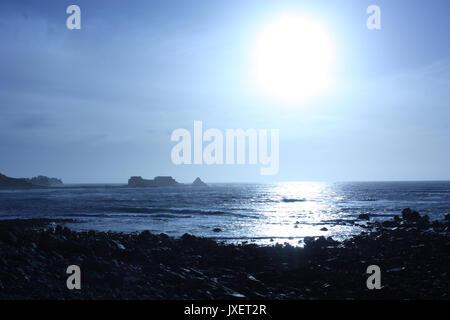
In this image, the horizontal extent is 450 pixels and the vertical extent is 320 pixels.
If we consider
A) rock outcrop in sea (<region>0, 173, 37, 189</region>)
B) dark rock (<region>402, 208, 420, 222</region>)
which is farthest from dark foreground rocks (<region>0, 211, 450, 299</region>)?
rock outcrop in sea (<region>0, 173, 37, 189</region>)

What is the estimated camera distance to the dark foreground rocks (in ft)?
28.9

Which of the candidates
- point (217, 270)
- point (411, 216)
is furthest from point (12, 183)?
point (217, 270)

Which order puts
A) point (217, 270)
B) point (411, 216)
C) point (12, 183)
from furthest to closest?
point (12, 183)
point (411, 216)
point (217, 270)

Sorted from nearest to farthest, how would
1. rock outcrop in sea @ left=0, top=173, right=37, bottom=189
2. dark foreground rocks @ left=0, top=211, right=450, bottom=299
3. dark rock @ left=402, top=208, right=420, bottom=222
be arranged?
dark foreground rocks @ left=0, top=211, right=450, bottom=299
dark rock @ left=402, top=208, right=420, bottom=222
rock outcrop in sea @ left=0, top=173, right=37, bottom=189

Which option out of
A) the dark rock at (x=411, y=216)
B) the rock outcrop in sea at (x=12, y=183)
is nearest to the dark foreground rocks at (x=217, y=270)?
the dark rock at (x=411, y=216)

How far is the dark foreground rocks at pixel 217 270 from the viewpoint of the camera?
881cm

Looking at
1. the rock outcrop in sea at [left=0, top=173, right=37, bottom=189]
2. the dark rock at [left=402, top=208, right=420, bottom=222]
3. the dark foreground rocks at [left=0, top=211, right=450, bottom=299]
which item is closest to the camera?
the dark foreground rocks at [left=0, top=211, right=450, bottom=299]

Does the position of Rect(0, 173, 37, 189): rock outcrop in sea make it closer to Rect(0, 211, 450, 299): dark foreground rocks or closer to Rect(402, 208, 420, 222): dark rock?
Rect(402, 208, 420, 222): dark rock

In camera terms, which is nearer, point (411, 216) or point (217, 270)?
point (217, 270)

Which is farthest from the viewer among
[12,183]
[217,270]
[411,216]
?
[12,183]

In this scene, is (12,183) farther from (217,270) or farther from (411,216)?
(217,270)

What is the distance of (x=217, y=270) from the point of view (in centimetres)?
1244

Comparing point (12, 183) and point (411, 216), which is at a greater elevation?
point (411, 216)
